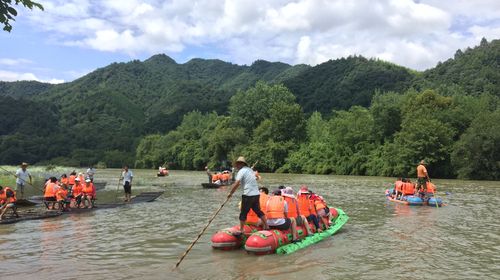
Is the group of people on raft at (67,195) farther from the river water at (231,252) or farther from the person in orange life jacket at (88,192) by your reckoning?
the river water at (231,252)

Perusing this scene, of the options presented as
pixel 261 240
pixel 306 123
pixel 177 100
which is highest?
pixel 177 100

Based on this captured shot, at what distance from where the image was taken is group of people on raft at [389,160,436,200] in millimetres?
24344

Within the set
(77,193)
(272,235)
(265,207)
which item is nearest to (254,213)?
(265,207)

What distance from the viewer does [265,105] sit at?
99.9 meters

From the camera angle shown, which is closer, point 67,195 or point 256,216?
point 256,216

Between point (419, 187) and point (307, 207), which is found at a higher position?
point (419, 187)

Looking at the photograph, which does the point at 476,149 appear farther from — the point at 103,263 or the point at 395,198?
the point at 103,263

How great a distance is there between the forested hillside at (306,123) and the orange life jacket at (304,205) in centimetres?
4145

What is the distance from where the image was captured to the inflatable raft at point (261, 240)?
11719mm

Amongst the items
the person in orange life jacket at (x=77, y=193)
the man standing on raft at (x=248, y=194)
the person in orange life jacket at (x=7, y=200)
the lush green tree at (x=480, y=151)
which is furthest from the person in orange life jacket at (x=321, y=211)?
the lush green tree at (x=480, y=151)

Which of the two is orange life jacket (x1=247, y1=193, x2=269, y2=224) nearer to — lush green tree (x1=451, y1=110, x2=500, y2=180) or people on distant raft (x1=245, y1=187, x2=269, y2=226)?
people on distant raft (x1=245, y1=187, x2=269, y2=226)

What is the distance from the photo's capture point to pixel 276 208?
12750 millimetres

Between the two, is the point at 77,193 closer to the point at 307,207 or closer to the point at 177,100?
the point at 307,207

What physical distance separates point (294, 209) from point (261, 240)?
2.07 m
